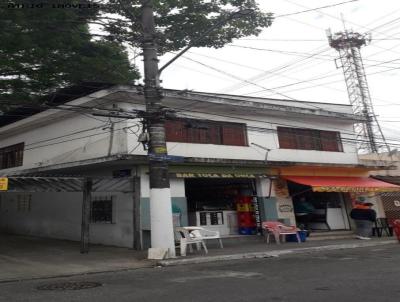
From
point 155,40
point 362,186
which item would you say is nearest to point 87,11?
point 155,40

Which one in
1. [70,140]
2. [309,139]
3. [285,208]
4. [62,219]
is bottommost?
[285,208]

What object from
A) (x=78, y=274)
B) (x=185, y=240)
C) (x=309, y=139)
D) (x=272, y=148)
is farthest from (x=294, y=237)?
(x=78, y=274)

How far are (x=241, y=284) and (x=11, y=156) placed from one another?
17.3 metres

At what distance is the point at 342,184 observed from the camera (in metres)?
20.2

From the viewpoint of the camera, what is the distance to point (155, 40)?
13.4 m

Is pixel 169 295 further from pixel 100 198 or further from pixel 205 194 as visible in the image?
pixel 205 194

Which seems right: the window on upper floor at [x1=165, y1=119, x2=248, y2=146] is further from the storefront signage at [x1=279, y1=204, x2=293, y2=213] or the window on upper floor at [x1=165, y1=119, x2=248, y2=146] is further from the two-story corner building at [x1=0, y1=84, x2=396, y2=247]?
the storefront signage at [x1=279, y1=204, x2=293, y2=213]

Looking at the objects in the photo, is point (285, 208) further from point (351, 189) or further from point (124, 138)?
point (124, 138)

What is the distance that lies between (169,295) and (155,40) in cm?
865

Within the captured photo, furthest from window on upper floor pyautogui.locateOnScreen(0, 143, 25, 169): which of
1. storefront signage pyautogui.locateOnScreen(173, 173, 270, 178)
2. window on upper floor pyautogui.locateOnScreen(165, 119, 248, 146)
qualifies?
storefront signage pyautogui.locateOnScreen(173, 173, 270, 178)

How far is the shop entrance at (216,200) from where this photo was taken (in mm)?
18203

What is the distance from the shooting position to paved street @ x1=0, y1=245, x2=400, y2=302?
6773mm

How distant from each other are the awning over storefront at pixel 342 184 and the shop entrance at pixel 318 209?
2.48ft

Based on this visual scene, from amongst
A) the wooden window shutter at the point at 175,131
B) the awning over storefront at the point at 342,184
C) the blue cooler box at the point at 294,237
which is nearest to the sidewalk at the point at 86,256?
the blue cooler box at the point at 294,237
